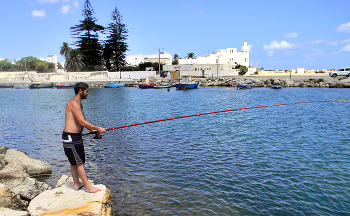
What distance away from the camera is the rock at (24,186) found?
5500 mm

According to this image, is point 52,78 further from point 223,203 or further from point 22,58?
point 223,203

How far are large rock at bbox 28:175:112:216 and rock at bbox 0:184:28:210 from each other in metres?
0.40

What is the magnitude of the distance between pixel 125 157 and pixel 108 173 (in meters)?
1.60

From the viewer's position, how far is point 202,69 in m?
85.6

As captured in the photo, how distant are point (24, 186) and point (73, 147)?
194cm

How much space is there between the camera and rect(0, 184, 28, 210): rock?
15.7 feet

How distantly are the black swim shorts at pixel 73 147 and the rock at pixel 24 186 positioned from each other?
1.65m

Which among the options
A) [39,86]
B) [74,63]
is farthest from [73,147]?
[74,63]

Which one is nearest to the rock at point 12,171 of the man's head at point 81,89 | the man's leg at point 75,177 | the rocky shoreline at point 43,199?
the rocky shoreline at point 43,199

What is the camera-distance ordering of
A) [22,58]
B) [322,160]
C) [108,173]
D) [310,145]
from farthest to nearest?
[22,58] → [310,145] → [322,160] → [108,173]

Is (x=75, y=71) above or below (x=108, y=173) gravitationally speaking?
above

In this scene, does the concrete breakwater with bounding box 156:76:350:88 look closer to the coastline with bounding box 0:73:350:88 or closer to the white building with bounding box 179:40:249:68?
the coastline with bounding box 0:73:350:88

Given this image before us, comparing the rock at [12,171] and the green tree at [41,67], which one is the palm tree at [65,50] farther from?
the rock at [12,171]

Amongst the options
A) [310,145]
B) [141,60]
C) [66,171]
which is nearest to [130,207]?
[66,171]
